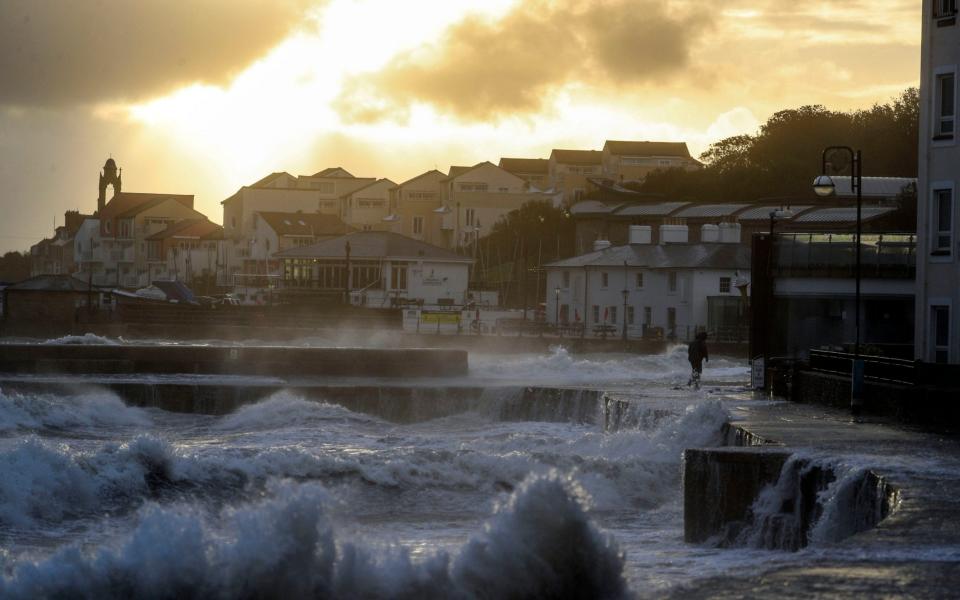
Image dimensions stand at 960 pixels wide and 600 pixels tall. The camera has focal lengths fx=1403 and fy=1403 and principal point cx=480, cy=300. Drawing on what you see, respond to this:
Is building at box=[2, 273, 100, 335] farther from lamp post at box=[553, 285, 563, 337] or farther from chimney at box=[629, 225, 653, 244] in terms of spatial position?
chimney at box=[629, 225, 653, 244]

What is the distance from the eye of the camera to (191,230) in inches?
5251

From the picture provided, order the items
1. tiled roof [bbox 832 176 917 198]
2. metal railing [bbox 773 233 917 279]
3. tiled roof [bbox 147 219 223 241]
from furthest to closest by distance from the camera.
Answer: tiled roof [bbox 147 219 223 241], tiled roof [bbox 832 176 917 198], metal railing [bbox 773 233 917 279]

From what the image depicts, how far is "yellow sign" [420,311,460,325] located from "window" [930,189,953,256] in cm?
4280

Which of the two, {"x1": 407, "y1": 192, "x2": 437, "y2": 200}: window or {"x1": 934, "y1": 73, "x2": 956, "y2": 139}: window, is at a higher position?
{"x1": 407, "y1": 192, "x2": 437, "y2": 200}: window

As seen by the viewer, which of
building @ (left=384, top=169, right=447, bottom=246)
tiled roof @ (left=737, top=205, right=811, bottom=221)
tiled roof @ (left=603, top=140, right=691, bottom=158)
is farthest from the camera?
tiled roof @ (left=603, top=140, right=691, bottom=158)

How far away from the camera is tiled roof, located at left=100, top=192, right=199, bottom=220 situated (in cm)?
14169

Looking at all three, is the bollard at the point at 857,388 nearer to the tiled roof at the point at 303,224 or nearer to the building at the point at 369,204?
the tiled roof at the point at 303,224

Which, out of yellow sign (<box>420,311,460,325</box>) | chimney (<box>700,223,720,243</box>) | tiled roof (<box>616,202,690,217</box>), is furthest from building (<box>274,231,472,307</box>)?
chimney (<box>700,223,720,243</box>)

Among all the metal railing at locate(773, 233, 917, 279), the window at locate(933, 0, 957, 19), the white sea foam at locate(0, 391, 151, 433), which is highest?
the window at locate(933, 0, 957, 19)

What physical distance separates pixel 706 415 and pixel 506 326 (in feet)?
145

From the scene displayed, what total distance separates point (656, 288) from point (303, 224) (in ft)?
156

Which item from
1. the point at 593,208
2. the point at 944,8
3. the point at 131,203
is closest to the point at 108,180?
the point at 131,203

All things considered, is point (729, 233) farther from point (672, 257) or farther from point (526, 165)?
point (526, 165)

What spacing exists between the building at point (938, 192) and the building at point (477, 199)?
8970 cm
